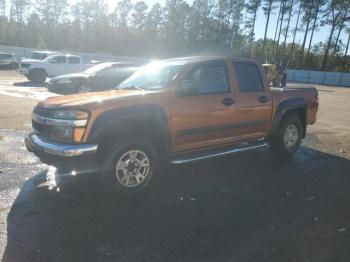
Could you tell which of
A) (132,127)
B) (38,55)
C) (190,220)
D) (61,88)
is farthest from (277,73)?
(190,220)

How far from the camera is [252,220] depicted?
435cm

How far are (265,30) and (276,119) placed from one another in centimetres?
6177

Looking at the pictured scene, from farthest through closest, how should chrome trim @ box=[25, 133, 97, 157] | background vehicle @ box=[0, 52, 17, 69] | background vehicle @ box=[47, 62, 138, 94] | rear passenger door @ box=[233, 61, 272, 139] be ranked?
background vehicle @ box=[0, 52, 17, 69] → background vehicle @ box=[47, 62, 138, 94] → rear passenger door @ box=[233, 61, 272, 139] → chrome trim @ box=[25, 133, 97, 157]

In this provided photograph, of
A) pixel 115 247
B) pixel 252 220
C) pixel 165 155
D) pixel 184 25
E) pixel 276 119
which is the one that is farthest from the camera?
pixel 184 25

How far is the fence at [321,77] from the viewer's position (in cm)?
4312

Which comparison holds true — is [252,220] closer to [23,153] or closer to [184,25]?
[23,153]

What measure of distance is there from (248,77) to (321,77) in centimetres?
4298

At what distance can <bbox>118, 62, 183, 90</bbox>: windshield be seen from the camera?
219 inches

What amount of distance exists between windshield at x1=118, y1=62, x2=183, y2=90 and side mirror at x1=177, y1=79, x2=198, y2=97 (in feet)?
0.83

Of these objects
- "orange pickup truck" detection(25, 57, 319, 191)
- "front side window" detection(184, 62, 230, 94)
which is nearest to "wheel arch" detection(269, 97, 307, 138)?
"orange pickup truck" detection(25, 57, 319, 191)

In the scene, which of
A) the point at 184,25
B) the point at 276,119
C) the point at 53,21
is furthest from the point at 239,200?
the point at 53,21

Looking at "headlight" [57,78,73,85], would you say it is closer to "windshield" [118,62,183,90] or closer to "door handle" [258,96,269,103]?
"windshield" [118,62,183,90]

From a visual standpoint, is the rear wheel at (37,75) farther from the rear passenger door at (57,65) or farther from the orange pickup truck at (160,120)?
the orange pickup truck at (160,120)

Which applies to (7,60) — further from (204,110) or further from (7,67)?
(204,110)
